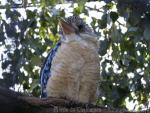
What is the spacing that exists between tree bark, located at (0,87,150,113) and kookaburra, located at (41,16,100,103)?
0.86 m

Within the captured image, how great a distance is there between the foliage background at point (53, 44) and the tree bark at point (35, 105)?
7.79 feet

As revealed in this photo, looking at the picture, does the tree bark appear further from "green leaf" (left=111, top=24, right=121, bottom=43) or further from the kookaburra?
"green leaf" (left=111, top=24, right=121, bottom=43)

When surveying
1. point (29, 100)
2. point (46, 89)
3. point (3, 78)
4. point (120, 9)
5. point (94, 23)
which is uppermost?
point (94, 23)

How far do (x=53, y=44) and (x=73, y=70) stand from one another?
2.03 meters

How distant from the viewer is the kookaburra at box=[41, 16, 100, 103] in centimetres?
361

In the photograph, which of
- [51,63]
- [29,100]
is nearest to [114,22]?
[51,63]

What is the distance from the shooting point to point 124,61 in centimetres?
578

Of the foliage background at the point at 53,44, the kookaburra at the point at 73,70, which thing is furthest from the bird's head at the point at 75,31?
the foliage background at the point at 53,44

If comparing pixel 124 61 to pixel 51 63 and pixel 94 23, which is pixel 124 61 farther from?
pixel 51 63

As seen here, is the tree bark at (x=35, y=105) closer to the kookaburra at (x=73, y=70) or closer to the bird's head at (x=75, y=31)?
the kookaburra at (x=73, y=70)

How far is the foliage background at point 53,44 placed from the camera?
5.29 m

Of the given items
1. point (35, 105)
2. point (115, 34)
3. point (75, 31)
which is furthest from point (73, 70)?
point (115, 34)

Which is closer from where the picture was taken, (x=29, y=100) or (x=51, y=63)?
(x=29, y=100)

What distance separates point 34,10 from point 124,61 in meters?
1.23
